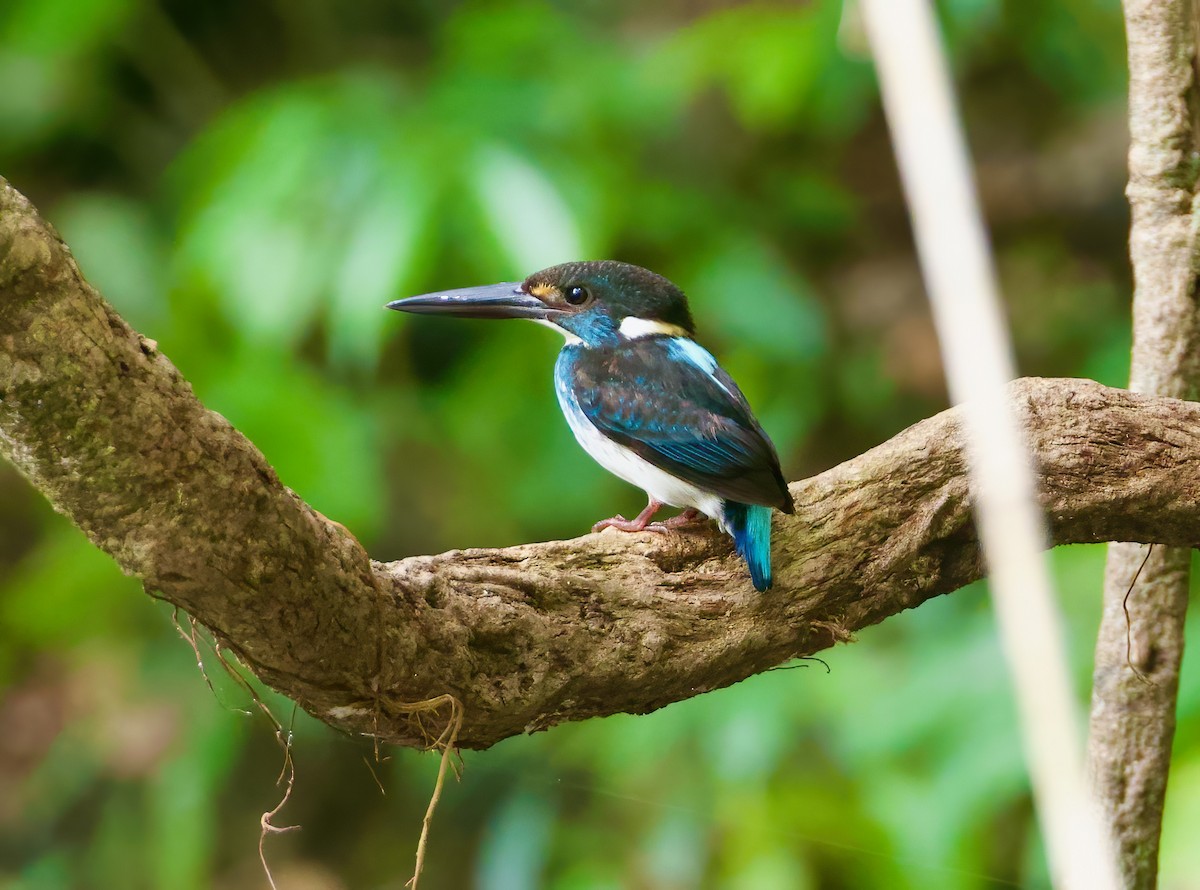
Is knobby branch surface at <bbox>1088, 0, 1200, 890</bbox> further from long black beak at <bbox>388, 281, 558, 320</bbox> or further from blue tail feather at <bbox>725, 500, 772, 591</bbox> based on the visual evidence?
long black beak at <bbox>388, 281, 558, 320</bbox>

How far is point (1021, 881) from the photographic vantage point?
2395 millimetres

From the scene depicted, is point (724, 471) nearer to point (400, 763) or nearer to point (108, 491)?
point (400, 763)

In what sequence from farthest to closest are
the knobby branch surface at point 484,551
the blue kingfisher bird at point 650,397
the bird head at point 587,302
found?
the bird head at point 587,302
the blue kingfisher bird at point 650,397
the knobby branch surface at point 484,551

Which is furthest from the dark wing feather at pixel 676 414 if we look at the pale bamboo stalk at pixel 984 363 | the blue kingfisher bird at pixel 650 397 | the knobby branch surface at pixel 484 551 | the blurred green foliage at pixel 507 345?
the pale bamboo stalk at pixel 984 363

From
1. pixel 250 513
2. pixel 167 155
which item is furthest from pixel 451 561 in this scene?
pixel 167 155

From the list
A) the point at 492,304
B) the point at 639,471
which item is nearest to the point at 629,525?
the point at 639,471

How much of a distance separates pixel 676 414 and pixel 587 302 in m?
Answer: 0.36

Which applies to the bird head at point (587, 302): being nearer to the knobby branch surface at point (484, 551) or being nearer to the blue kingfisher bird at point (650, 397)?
the blue kingfisher bird at point (650, 397)

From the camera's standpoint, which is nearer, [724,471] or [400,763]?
[724,471]

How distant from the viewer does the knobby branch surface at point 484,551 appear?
1.00 m

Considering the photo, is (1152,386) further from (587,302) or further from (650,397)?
(587,302)

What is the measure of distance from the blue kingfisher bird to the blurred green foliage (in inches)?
20.1

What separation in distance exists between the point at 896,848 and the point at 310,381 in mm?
1814

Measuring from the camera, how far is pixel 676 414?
1980 mm
